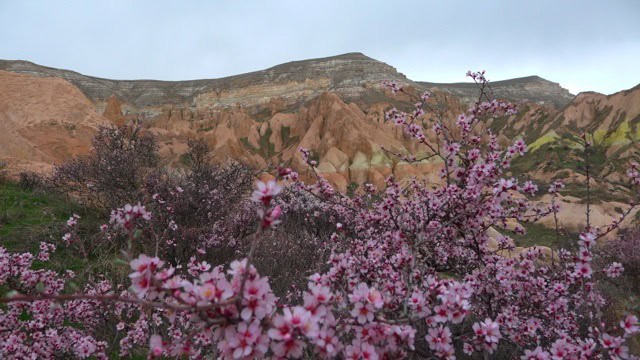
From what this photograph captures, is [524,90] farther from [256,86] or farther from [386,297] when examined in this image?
[386,297]

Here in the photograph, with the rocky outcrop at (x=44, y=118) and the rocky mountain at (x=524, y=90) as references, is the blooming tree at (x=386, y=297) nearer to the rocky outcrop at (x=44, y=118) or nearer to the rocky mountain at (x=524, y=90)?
the rocky outcrop at (x=44, y=118)

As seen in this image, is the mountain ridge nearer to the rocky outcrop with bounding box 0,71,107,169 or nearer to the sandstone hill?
the sandstone hill

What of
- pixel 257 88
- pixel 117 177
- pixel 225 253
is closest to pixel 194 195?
pixel 225 253

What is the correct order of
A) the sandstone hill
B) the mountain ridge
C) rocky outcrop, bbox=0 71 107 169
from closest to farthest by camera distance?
rocky outcrop, bbox=0 71 107 169 < the sandstone hill < the mountain ridge

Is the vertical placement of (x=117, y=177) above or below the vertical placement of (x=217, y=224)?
above

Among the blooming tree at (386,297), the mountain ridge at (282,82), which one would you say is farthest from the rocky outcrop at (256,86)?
the blooming tree at (386,297)

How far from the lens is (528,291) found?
4145mm

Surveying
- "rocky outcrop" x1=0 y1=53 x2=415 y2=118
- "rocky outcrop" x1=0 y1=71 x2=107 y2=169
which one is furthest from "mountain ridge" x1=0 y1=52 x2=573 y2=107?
"rocky outcrop" x1=0 y1=71 x2=107 y2=169

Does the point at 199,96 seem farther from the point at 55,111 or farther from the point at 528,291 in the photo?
the point at 528,291

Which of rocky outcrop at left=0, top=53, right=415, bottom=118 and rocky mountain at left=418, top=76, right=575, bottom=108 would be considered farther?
rocky mountain at left=418, top=76, right=575, bottom=108

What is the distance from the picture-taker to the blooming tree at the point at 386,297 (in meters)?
1.48

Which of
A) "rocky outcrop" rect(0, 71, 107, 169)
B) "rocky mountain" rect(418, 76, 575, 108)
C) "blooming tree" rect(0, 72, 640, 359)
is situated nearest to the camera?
"blooming tree" rect(0, 72, 640, 359)

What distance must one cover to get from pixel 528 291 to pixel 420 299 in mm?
2898

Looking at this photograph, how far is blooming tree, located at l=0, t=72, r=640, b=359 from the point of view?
4.85ft
